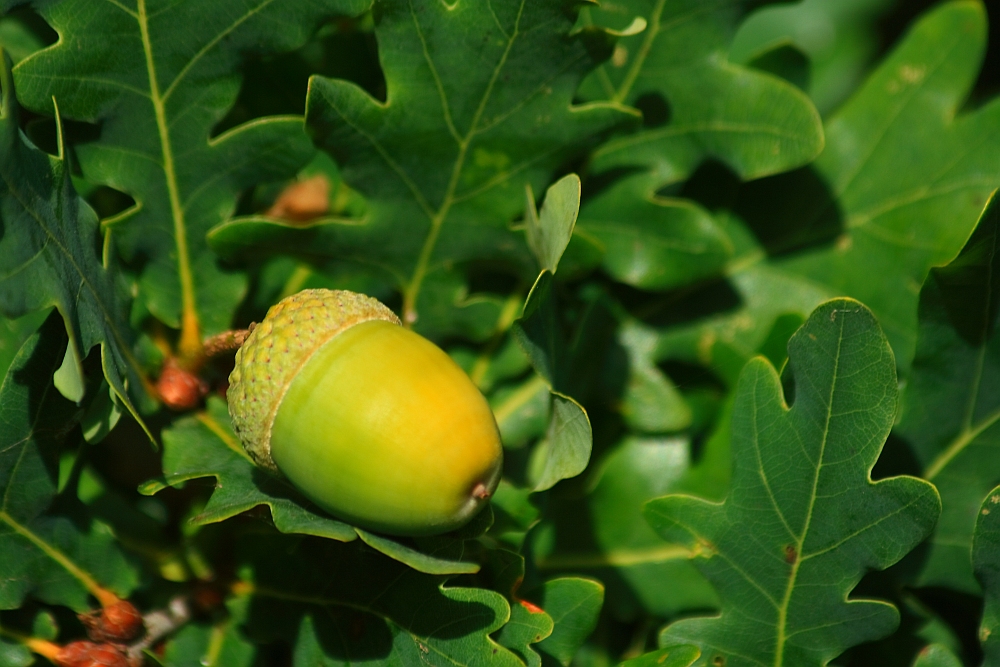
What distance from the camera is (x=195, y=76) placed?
119 cm

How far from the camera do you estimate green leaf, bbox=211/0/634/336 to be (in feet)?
3.82

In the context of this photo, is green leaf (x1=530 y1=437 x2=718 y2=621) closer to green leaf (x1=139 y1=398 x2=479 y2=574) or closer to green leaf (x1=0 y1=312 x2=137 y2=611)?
green leaf (x1=139 y1=398 x2=479 y2=574)

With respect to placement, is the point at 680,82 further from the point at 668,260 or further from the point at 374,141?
the point at 374,141

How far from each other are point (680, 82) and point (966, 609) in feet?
3.00

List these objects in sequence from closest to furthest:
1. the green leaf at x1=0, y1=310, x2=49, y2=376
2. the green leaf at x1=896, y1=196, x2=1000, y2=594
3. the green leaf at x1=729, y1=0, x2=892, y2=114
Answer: the green leaf at x1=896, y1=196, x2=1000, y2=594 < the green leaf at x1=0, y1=310, x2=49, y2=376 < the green leaf at x1=729, y1=0, x2=892, y2=114

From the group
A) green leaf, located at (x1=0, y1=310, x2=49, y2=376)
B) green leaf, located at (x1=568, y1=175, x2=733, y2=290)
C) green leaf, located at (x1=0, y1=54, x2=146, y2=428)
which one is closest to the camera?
green leaf, located at (x1=0, y1=54, x2=146, y2=428)

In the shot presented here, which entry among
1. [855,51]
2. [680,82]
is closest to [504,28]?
→ [680,82]

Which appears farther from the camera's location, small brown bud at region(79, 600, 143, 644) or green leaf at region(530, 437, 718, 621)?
green leaf at region(530, 437, 718, 621)

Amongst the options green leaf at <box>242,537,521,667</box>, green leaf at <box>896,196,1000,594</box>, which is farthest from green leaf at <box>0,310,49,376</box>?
green leaf at <box>896,196,1000,594</box>

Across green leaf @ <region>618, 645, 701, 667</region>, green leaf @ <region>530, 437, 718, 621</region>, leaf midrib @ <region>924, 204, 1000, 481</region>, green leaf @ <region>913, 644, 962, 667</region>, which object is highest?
leaf midrib @ <region>924, 204, 1000, 481</region>

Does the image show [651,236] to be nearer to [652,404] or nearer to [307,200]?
[652,404]

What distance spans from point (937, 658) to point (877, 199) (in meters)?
0.72

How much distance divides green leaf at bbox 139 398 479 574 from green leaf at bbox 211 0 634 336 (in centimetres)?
26

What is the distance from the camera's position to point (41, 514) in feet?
3.93
